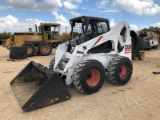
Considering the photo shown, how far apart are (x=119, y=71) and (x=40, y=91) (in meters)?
2.59

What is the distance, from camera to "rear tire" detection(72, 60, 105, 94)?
4.55m

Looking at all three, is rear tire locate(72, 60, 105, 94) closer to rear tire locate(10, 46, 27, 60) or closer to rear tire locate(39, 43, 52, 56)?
rear tire locate(10, 46, 27, 60)

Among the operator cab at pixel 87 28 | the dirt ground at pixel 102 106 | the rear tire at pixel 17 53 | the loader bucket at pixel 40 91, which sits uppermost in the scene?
the operator cab at pixel 87 28

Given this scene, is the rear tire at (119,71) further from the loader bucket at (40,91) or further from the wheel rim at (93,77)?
the loader bucket at (40,91)

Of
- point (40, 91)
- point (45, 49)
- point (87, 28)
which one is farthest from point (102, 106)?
point (45, 49)

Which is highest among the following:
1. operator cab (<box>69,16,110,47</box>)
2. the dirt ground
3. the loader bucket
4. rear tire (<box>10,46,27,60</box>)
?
operator cab (<box>69,16,110,47</box>)

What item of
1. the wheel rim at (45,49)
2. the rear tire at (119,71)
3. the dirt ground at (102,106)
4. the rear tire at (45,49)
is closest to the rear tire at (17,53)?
the rear tire at (45,49)

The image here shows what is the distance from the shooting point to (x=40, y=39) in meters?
14.8

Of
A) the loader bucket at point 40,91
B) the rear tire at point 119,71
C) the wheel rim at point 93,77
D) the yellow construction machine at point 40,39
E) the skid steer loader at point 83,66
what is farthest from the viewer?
the yellow construction machine at point 40,39

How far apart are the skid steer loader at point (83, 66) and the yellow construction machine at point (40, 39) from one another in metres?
8.46

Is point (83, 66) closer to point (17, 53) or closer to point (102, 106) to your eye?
point (102, 106)

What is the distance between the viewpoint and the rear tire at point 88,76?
14.9 ft

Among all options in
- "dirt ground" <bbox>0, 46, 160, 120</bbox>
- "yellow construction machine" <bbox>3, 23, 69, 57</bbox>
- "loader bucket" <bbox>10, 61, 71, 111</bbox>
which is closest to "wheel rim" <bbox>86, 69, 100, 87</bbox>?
"dirt ground" <bbox>0, 46, 160, 120</bbox>

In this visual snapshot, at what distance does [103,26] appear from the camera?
19.4ft
